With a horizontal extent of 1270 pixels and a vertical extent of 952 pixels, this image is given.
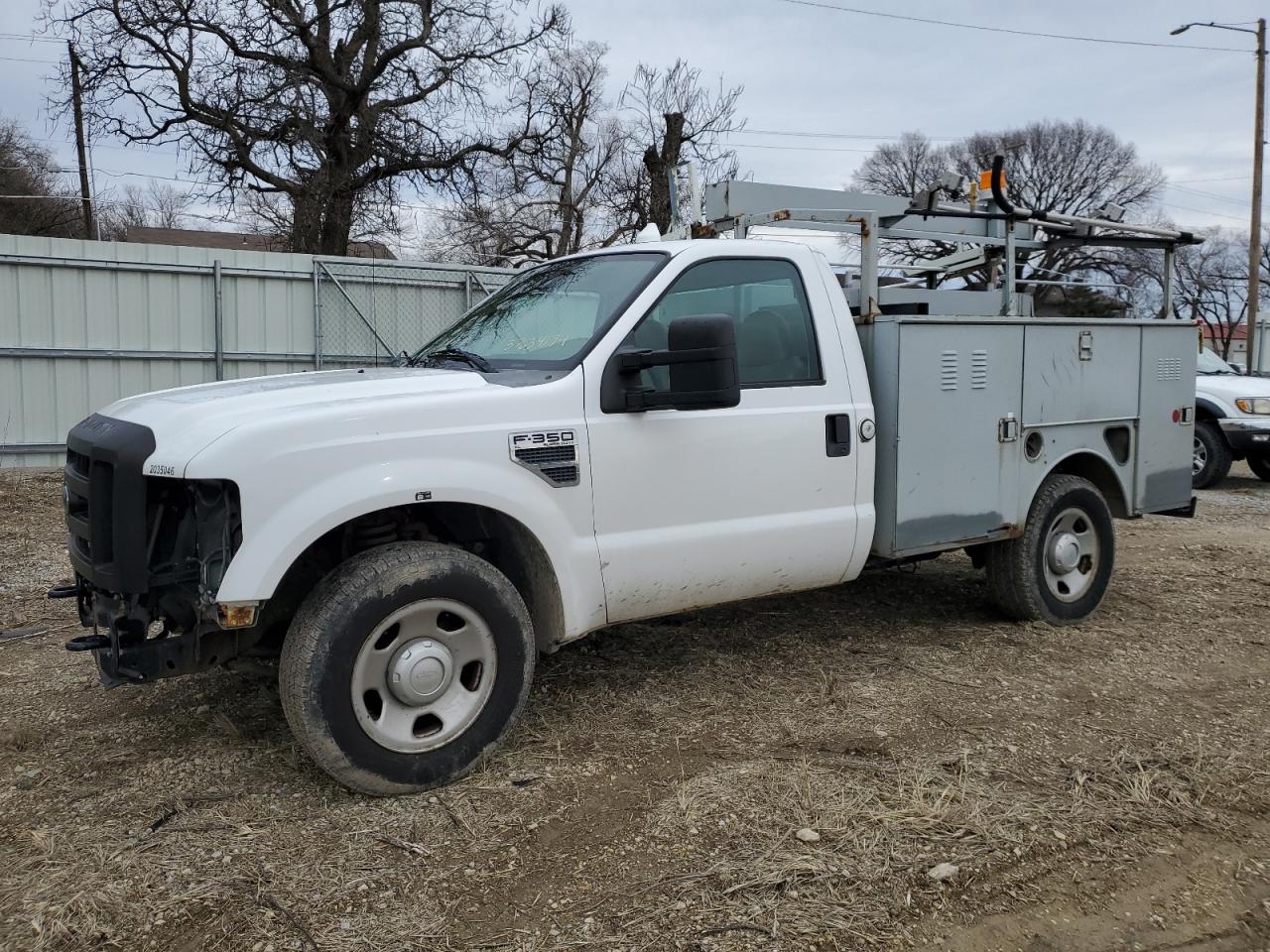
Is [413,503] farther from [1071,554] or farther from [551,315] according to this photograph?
[1071,554]

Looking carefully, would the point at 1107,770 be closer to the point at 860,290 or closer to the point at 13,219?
the point at 860,290

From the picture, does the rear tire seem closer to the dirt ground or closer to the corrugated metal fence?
the dirt ground

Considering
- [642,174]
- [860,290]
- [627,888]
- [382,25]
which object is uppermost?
[382,25]

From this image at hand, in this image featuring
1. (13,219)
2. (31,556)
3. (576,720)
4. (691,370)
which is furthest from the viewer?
(13,219)

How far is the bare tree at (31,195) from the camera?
34188 millimetres

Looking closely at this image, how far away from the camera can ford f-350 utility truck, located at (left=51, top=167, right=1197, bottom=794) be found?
10.9 feet

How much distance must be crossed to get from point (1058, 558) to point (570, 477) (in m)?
3.10

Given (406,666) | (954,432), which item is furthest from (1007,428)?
(406,666)

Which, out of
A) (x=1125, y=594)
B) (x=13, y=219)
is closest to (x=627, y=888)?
(x=1125, y=594)

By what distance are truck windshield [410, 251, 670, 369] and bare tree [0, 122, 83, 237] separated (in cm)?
3245

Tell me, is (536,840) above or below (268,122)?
below

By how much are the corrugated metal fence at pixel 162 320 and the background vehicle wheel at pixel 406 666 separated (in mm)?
9720

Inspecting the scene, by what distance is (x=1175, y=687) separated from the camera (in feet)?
15.6

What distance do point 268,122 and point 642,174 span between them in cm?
925
